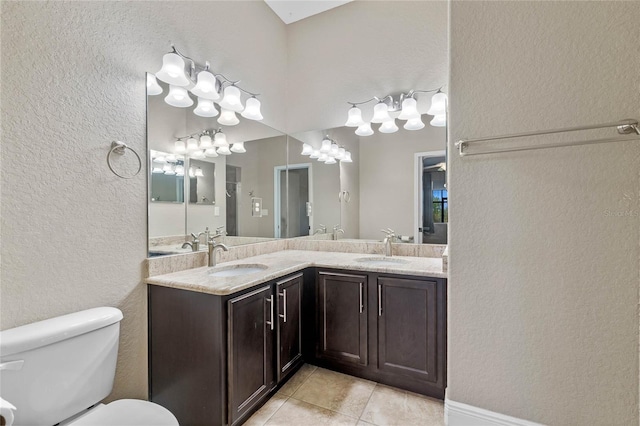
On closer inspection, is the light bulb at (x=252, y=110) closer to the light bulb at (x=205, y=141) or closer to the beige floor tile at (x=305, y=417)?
the light bulb at (x=205, y=141)

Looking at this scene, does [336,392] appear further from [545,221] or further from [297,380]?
[545,221]

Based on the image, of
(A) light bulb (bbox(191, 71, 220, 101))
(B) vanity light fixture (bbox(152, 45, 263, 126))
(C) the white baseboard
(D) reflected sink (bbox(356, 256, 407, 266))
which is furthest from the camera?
(D) reflected sink (bbox(356, 256, 407, 266))

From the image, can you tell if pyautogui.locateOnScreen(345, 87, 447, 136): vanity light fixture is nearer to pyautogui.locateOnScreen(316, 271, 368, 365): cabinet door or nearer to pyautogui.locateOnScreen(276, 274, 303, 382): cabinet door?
pyautogui.locateOnScreen(316, 271, 368, 365): cabinet door

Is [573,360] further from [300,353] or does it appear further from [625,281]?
[300,353]

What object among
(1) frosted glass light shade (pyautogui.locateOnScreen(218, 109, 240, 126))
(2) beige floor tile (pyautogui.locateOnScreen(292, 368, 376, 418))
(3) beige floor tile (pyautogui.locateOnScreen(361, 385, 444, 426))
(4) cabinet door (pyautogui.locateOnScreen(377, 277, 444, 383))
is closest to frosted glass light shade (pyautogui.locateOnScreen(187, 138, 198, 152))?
(1) frosted glass light shade (pyautogui.locateOnScreen(218, 109, 240, 126))

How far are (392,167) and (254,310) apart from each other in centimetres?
170

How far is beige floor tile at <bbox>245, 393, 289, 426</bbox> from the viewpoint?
5.20ft

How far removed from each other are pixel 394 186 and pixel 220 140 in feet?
5.07

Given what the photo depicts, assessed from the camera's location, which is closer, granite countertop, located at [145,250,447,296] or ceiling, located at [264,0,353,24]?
granite countertop, located at [145,250,447,296]

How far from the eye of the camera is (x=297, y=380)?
6.53 feet

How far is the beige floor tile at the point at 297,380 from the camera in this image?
73.7 inches

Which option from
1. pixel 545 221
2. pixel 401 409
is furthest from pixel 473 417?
pixel 545 221

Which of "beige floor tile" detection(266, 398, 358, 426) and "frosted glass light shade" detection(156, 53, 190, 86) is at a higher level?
"frosted glass light shade" detection(156, 53, 190, 86)

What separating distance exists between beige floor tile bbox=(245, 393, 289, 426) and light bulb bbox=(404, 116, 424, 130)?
2283 mm
